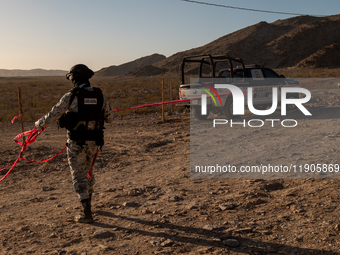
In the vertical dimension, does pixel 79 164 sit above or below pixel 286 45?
below

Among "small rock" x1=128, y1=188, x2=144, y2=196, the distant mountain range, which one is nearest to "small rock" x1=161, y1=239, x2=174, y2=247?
"small rock" x1=128, y1=188, x2=144, y2=196

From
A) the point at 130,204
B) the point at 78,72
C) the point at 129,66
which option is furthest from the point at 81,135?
the point at 129,66

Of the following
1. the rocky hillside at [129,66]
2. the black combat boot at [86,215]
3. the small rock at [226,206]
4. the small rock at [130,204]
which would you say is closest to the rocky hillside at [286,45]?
the small rock at [226,206]

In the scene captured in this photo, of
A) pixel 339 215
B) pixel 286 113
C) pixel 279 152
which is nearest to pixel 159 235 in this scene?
pixel 339 215

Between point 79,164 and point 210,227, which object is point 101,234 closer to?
point 79,164

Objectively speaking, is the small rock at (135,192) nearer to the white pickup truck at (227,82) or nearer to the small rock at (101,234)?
the small rock at (101,234)

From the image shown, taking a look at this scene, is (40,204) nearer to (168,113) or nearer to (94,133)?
(94,133)

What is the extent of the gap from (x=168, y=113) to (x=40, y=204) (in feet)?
31.4

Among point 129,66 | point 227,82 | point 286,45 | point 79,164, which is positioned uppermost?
point 129,66

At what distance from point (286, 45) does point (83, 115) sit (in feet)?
287

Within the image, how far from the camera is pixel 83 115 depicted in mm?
3768

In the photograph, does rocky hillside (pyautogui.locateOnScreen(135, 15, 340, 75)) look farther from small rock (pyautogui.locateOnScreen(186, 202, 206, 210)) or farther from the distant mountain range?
small rock (pyautogui.locateOnScreen(186, 202, 206, 210))

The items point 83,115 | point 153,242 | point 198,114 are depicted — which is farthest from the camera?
point 198,114

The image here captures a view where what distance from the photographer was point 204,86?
33.1 feet
